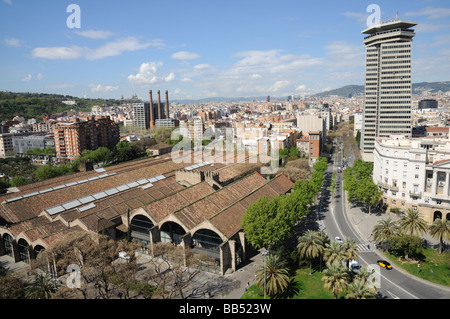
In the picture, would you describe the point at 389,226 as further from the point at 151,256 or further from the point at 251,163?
the point at 251,163

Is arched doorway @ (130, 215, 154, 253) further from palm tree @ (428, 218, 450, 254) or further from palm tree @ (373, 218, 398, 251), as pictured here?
palm tree @ (428, 218, 450, 254)

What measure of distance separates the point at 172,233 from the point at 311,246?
17.4 metres

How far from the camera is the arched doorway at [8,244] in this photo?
3973 cm

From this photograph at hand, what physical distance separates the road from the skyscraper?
36.8 meters

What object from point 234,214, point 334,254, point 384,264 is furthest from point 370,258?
point 234,214

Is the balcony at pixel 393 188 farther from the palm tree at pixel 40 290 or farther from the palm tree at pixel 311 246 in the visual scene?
the palm tree at pixel 40 290

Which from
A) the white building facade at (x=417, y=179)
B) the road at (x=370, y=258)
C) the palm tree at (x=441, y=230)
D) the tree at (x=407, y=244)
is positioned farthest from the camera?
the white building facade at (x=417, y=179)

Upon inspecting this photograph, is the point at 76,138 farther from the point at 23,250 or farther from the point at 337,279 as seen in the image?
the point at 337,279

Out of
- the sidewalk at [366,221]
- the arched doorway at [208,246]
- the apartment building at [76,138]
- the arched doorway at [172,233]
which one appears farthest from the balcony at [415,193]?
the apartment building at [76,138]

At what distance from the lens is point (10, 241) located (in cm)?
3962

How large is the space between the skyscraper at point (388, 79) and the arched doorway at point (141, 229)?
246ft

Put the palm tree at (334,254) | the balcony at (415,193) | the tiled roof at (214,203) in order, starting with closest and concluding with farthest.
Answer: the palm tree at (334,254) → the tiled roof at (214,203) → the balcony at (415,193)
